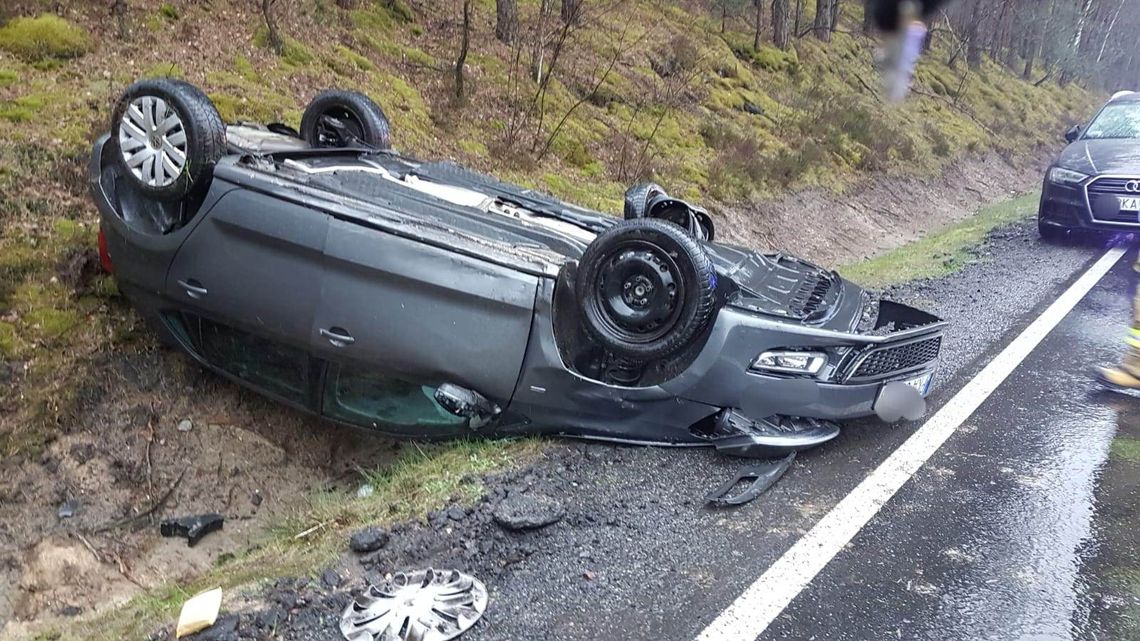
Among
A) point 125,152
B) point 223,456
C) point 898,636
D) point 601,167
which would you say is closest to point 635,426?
point 898,636

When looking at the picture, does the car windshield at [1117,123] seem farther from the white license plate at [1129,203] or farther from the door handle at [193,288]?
the door handle at [193,288]

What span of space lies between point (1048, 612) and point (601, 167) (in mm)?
7768

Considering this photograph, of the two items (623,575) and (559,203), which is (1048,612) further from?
(559,203)

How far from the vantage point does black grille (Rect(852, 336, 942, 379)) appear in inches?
152

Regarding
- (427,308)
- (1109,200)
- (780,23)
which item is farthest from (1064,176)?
(780,23)

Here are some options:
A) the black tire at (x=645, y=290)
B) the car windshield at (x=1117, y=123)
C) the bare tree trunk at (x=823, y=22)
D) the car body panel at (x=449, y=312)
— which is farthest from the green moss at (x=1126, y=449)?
the bare tree trunk at (x=823, y=22)

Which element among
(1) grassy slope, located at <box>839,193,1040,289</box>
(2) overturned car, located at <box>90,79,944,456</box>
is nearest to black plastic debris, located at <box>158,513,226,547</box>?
(2) overturned car, located at <box>90,79,944,456</box>

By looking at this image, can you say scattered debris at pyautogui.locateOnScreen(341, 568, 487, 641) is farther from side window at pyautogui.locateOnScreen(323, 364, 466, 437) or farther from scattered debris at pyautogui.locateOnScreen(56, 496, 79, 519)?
scattered debris at pyautogui.locateOnScreen(56, 496, 79, 519)

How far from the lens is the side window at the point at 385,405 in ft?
13.2

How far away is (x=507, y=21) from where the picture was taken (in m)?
12.3

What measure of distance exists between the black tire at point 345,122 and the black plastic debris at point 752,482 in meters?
3.64

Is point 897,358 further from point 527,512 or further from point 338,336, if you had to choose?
point 338,336

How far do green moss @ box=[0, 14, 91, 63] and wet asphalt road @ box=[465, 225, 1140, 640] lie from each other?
662 cm

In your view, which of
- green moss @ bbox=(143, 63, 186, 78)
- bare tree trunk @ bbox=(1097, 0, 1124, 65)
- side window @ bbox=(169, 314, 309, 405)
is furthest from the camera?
bare tree trunk @ bbox=(1097, 0, 1124, 65)
